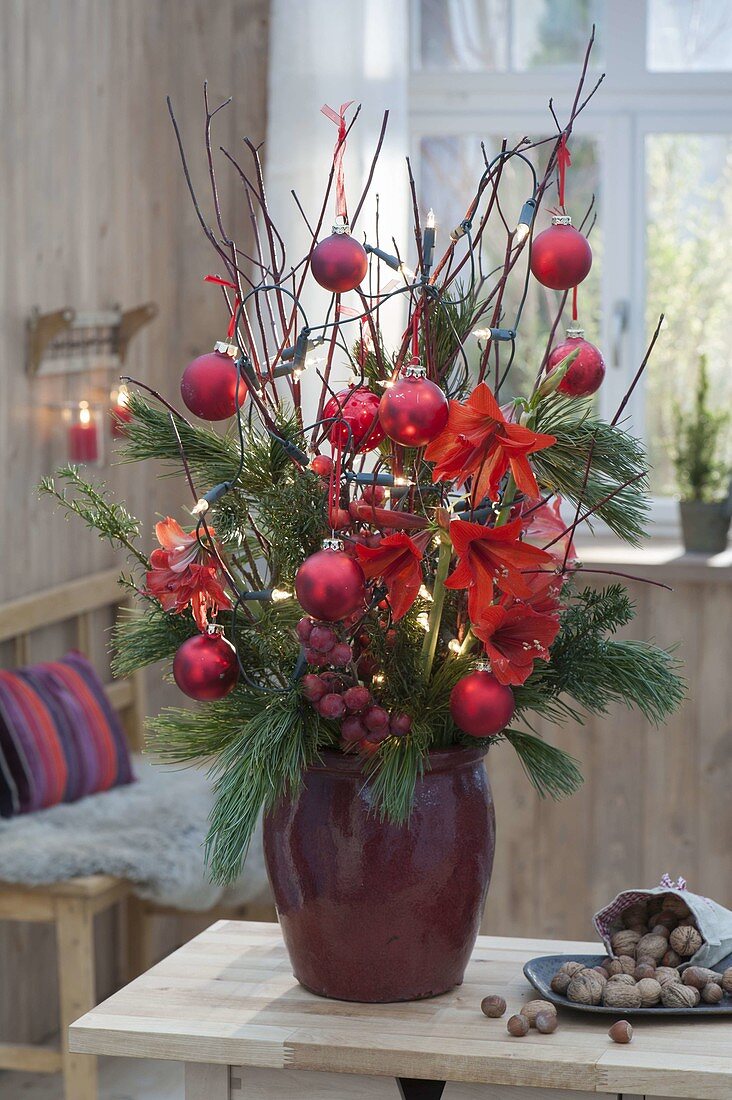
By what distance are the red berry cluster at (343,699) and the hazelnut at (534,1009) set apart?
233mm

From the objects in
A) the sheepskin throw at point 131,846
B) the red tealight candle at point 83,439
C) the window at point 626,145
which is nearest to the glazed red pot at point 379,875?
the sheepskin throw at point 131,846

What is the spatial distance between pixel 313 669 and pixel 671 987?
371mm

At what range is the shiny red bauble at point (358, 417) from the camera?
3.50 feet

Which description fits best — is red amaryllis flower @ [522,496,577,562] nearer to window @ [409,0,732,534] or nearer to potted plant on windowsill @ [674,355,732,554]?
potted plant on windowsill @ [674,355,732,554]

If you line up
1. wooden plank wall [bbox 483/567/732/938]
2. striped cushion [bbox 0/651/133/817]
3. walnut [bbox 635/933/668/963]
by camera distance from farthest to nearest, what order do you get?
wooden plank wall [bbox 483/567/732/938] < striped cushion [bbox 0/651/133/817] < walnut [bbox 635/933/668/963]

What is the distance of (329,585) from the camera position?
38.2 inches

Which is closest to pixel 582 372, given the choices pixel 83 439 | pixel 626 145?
pixel 83 439

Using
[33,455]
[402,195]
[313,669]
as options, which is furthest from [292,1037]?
[402,195]

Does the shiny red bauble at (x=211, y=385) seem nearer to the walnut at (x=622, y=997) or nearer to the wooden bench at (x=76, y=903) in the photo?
the walnut at (x=622, y=997)

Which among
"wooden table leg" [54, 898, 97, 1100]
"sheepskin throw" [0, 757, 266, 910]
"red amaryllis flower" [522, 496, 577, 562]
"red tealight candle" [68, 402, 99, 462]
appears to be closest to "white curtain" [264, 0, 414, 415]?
"red tealight candle" [68, 402, 99, 462]

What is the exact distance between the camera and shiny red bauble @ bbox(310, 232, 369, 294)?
104 cm

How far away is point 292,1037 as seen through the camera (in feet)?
3.48

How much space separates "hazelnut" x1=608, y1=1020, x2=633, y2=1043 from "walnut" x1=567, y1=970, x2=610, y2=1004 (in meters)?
0.05

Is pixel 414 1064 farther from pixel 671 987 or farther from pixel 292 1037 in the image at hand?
pixel 671 987
